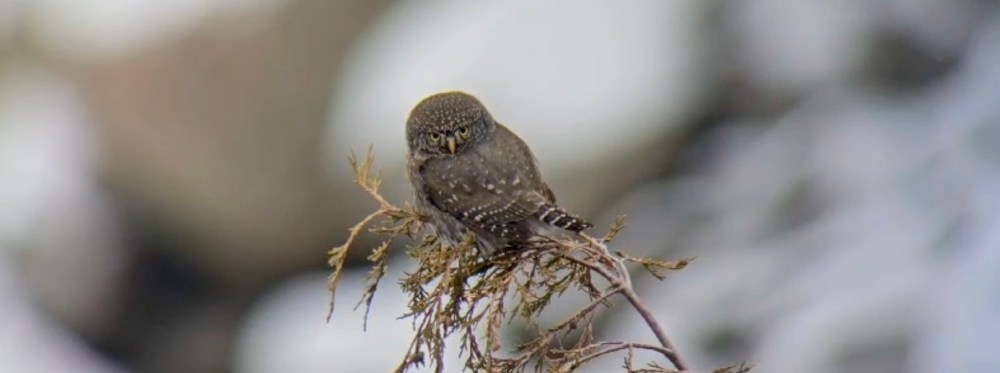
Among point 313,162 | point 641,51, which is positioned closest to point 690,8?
point 641,51

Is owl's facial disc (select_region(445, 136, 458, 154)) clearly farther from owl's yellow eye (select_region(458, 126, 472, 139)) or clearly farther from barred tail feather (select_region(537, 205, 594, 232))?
barred tail feather (select_region(537, 205, 594, 232))

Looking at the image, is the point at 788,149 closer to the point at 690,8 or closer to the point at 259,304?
the point at 690,8

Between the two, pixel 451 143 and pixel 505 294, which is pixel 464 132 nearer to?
pixel 451 143

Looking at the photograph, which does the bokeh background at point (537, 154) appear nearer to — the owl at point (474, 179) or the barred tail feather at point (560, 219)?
the owl at point (474, 179)

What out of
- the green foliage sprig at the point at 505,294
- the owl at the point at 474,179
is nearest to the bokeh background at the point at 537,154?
the owl at the point at 474,179

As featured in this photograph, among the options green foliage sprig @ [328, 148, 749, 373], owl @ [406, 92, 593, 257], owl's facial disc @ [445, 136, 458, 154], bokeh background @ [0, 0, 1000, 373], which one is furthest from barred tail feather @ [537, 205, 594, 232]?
bokeh background @ [0, 0, 1000, 373]

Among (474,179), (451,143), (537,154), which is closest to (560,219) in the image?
(474,179)

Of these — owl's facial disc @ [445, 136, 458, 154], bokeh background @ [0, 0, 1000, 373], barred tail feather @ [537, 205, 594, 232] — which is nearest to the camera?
barred tail feather @ [537, 205, 594, 232]

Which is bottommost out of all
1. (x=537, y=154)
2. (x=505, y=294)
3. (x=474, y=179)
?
(x=505, y=294)
